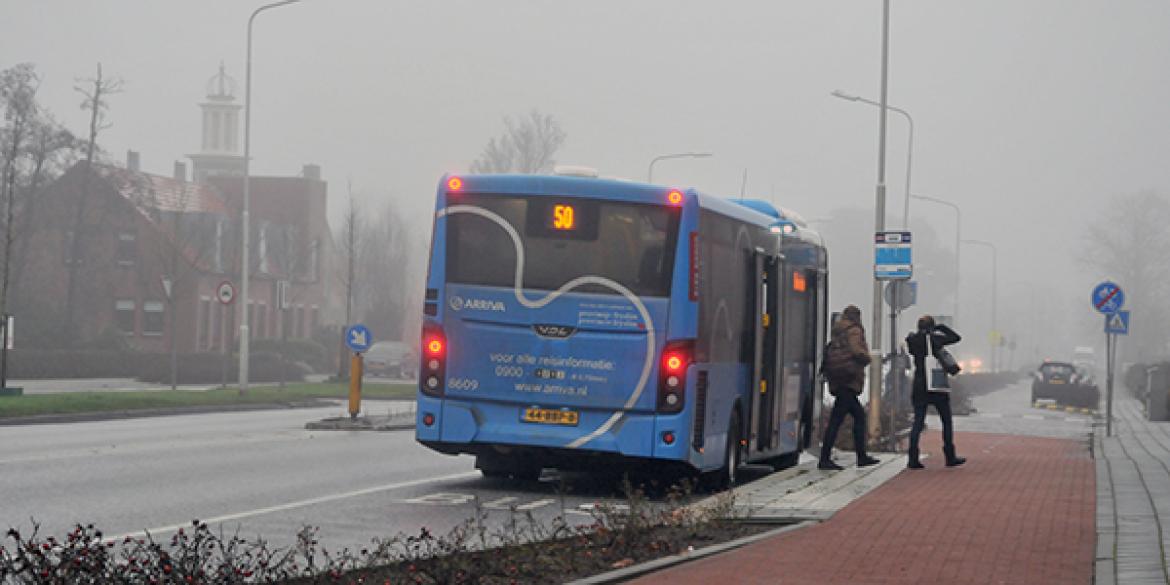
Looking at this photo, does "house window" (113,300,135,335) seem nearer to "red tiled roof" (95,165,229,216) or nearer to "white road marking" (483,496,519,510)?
"red tiled roof" (95,165,229,216)

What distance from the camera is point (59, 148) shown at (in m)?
65.9

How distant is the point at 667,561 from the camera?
10.7m

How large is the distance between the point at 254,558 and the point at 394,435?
16.5 metres

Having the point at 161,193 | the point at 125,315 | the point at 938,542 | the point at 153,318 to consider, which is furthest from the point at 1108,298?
the point at 161,193

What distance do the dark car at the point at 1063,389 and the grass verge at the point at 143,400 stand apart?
949 inches

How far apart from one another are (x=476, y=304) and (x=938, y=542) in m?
5.64

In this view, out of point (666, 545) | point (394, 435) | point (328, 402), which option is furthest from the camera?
point (328, 402)

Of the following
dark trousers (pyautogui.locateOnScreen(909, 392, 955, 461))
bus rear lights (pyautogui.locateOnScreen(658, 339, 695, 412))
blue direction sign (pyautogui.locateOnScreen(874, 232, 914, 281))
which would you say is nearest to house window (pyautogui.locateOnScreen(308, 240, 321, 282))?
blue direction sign (pyautogui.locateOnScreen(874, 232, 914, 281))

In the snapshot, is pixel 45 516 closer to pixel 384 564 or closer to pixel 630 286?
pixel 384 564

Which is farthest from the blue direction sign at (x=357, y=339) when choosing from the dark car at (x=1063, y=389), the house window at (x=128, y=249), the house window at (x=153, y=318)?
the house window at (x=128, y=249)

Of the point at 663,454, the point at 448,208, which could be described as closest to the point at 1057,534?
the point at 663,454

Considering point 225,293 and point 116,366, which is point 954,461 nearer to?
point 225,293

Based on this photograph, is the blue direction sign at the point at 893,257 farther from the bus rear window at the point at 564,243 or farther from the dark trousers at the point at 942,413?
the bus rear window at the point at 564,243

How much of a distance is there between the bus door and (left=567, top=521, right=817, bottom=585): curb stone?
5793 mm
